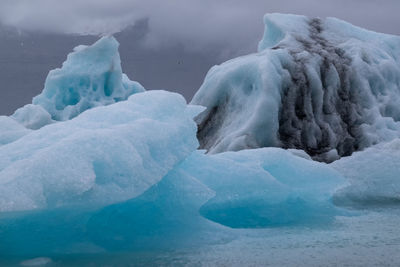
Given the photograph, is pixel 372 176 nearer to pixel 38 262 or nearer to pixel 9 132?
pixel 9 132

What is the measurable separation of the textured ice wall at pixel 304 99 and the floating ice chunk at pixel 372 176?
1582mm

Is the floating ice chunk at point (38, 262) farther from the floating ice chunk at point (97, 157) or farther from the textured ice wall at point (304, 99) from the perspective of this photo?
the textured ice wall at point (304, 99)

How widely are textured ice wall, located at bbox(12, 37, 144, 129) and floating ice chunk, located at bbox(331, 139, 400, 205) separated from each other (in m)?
9.99

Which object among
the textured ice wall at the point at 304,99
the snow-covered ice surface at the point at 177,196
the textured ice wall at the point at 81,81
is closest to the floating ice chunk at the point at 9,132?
the snow-covered ice surface at the point at 177,196

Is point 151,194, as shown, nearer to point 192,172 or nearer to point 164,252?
point 164,252

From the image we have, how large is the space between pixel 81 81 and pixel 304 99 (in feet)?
27.6

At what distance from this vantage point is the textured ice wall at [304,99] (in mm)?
12594

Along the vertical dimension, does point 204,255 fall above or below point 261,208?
above

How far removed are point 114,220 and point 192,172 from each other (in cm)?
215

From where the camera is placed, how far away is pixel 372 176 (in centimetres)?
1002

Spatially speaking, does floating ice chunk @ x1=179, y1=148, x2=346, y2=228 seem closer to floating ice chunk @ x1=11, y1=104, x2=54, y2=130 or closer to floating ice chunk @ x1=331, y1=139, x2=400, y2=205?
floating ice chunk @ x1=331, y1=139, x2=400, y2=205

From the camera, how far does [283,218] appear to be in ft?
22.2

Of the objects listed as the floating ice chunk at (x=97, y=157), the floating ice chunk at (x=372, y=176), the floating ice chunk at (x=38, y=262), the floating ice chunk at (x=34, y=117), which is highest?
the floating ice chunk at (x=97, y=157)

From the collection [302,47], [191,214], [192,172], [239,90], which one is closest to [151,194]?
[191,214]
